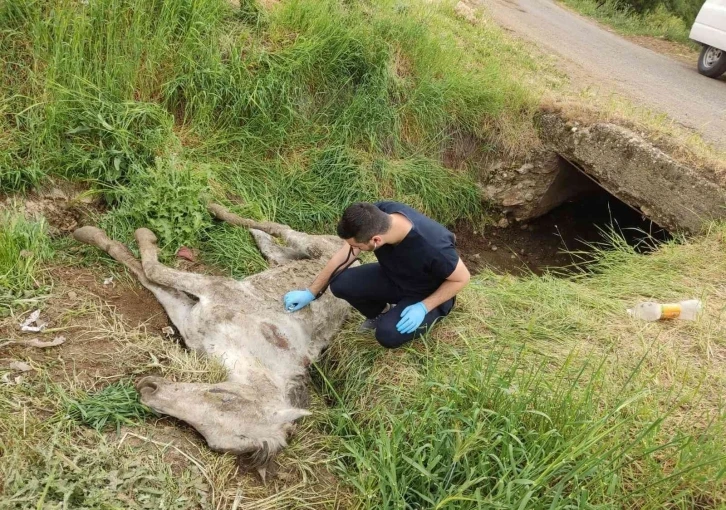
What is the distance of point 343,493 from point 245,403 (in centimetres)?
59

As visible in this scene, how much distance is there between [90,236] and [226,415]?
172 centimetres

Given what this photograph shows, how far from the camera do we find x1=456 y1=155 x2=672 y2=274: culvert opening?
18.0ft

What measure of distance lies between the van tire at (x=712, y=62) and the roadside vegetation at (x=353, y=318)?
3.58 metres

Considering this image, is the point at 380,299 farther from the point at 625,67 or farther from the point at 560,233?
the point at 625,67

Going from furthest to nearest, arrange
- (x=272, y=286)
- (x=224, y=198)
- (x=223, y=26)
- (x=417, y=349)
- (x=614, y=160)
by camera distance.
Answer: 1. (x=614, y=160)
2. (x=223, y=26)
3. (x=224, y=198)
4. (x=272, y=286)
5. (x=417, y=349)

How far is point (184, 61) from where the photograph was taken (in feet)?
13.5

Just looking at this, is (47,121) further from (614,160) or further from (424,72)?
(614,160)

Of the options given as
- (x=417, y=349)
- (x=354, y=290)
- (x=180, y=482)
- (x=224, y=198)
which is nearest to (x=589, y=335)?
(x=417, y=349)

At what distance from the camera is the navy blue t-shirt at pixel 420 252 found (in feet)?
8.81

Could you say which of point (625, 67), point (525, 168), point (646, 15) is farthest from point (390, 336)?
point (646, 15)

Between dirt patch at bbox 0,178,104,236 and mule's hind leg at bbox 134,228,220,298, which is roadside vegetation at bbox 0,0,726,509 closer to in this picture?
dirt patch at bbox 0,178,104,236

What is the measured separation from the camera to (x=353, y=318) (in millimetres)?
3424

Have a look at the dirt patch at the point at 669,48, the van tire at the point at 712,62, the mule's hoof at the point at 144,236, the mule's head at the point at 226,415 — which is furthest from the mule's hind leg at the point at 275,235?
the dirt patch at the point at 669,48

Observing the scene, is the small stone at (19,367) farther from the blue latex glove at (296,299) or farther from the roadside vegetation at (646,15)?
the roadside vegetation at (646,15)
